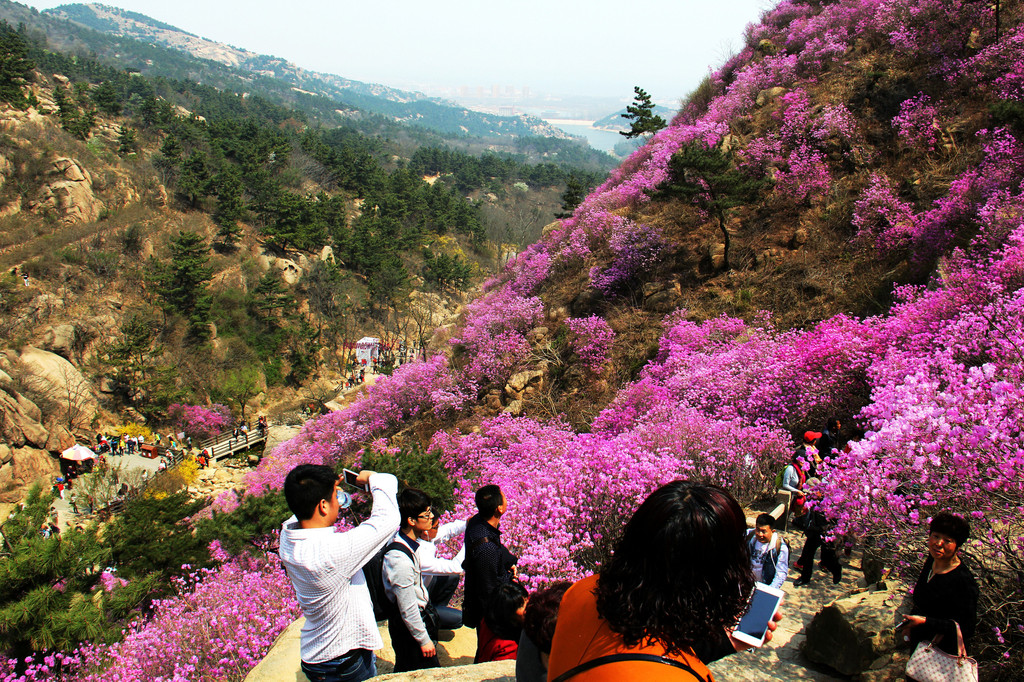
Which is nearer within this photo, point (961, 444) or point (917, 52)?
point (961, 444)

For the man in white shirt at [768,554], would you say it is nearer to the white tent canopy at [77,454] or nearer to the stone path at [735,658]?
the stone path at [735,658]

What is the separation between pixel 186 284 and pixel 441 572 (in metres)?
34.3

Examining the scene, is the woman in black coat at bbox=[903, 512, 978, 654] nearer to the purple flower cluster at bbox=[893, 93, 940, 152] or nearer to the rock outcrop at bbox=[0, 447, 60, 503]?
the purple flower cluster at bbox=[893, 93, 940, 152]

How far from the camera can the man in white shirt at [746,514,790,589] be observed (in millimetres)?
3465

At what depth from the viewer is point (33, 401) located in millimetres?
23203

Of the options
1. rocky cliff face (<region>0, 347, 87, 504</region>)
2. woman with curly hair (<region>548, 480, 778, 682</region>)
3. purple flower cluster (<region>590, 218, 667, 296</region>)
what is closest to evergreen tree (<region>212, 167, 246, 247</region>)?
rocky cliff face (<region>0, 347, 87, 504</region>)

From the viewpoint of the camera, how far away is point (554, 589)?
201cm

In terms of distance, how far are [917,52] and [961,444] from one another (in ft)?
36.2

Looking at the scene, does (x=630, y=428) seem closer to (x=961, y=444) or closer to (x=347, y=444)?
(x=961, y=444)

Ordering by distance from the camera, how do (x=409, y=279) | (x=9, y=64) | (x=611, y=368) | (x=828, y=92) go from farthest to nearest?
1. (x=409, y=279)
2. (x=9, y=64)
3. (x=828, y=92)
4. (x=611, y=368)

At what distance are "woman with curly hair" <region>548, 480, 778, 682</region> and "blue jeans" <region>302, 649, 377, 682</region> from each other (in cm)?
165

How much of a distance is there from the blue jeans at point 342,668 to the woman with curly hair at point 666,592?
1646 mm

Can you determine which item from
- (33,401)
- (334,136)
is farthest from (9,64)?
(334,136)

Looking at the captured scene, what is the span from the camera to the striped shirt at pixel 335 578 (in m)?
2.38
